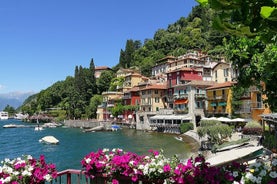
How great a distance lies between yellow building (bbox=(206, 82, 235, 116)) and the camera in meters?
46.2

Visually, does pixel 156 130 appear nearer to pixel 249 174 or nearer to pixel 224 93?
pixel 224 93

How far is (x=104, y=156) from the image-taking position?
17.0ft

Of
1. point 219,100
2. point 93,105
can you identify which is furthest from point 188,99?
point 93,105

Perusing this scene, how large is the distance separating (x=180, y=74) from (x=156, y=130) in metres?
12.6

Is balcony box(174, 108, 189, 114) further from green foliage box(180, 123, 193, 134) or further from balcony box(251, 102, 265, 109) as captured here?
balcony box(251, 102, 265, 109)

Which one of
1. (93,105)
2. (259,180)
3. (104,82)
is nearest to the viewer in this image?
(259,180)

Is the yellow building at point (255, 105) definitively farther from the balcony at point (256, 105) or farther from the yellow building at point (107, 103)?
the yellow building at point (107, 103)

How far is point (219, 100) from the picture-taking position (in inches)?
1895

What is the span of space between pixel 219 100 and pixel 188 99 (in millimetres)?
7618

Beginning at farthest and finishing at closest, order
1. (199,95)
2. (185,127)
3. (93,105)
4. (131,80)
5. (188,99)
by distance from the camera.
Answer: (93,105), (131,80), (188,99), (199,95), (185,127)

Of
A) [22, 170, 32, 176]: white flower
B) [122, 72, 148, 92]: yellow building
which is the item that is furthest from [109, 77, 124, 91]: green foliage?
[22, 170, 32, 176]: white flower

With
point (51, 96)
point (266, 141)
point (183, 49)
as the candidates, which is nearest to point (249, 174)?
point (266, 141)

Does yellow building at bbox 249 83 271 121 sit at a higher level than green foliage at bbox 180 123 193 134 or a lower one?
higher

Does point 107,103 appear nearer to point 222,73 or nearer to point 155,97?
point 155,97
